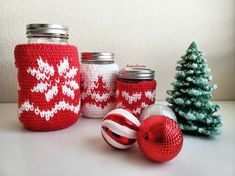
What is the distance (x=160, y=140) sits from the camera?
267 mm

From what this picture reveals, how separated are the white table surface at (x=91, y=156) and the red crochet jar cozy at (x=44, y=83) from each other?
0.08 feet

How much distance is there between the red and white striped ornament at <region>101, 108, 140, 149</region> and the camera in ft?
0.98

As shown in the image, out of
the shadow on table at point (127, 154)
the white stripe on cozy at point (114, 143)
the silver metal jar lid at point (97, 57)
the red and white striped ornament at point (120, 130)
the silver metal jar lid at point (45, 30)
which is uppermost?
the silver metal jar lid at point (45, 30)

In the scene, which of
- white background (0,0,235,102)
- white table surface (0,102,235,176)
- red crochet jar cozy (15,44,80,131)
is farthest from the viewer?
white background (0,0,235,102)

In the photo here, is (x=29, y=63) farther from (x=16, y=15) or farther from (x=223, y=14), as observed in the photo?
(x=223, y=14)

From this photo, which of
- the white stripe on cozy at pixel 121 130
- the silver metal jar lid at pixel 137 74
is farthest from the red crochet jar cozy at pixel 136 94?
the white stripe on cozy at pixel 121 130

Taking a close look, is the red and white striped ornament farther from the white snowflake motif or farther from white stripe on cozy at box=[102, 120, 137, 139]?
the white snowflake motif

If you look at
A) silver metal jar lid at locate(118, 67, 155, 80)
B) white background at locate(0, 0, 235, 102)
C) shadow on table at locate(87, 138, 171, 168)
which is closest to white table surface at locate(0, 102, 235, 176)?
shadow on table at locate(87, 138, 171, 168)

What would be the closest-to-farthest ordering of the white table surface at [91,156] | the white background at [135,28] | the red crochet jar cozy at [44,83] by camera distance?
the white table surface at [91,156]
the red crochet jar cozy at [44,83]
the white background at [135,28]

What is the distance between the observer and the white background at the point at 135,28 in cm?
55

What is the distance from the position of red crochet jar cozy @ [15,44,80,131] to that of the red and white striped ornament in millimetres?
106

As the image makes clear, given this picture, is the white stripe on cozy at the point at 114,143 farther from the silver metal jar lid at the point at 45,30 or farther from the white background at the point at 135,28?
the white background at the point at 135,28

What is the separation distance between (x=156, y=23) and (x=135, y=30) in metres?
0.06

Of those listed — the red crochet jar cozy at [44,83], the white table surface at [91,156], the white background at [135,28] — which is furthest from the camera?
the white background at [135,28]
